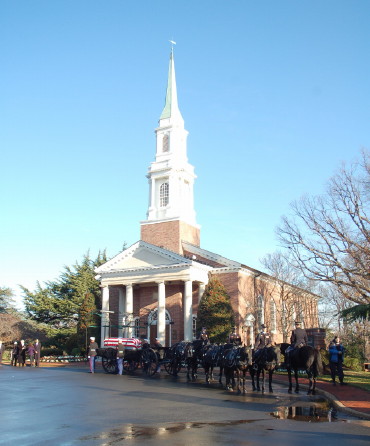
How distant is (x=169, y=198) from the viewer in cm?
4522

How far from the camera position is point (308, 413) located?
42.7 feet

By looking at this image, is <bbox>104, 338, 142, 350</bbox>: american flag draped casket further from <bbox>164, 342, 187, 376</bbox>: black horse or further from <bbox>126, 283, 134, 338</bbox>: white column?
<bbox>126, 283, 134, 338</bbox>: white column

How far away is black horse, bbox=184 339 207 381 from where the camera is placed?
897 inches

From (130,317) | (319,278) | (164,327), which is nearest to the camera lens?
(319,278)

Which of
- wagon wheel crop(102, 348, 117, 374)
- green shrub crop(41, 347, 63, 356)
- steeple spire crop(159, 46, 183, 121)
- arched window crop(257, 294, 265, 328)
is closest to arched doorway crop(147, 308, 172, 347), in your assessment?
arched window crop(257, 294, 265, 328)

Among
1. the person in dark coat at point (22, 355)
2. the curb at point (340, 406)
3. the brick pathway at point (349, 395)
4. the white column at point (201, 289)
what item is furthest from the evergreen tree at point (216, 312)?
the curb at point (340, 406)

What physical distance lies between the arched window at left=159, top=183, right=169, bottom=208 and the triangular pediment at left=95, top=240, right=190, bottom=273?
6325mm

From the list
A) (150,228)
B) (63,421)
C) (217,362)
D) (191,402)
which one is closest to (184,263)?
(150,228)

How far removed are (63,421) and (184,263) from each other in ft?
88.8

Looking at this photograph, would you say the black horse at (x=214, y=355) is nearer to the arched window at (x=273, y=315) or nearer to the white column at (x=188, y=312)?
the white column at (x=188, y=312)

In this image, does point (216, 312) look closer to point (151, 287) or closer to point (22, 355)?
point (151, 287)

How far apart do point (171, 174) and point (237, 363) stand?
28.9 metres

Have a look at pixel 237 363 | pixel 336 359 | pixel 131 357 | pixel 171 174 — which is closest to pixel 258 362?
pixel 237 363

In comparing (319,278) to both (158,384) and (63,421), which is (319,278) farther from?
(63,421)
